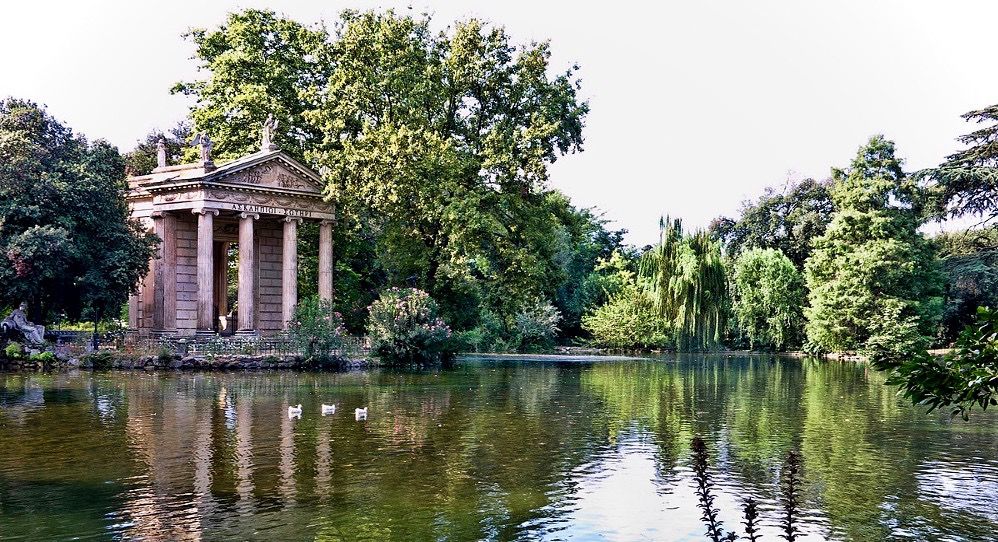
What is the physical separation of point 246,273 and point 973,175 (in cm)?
2927

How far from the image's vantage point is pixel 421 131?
1623 inches

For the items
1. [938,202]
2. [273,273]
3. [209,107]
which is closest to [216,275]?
[273,273]

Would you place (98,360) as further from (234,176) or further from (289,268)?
(289,268)

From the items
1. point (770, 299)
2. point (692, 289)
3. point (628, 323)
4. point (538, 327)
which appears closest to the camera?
→ point (692, 289)

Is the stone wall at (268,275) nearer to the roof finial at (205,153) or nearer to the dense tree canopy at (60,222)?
the roof finial at (205,153)

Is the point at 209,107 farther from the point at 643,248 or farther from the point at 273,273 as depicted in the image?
the point at 643,248

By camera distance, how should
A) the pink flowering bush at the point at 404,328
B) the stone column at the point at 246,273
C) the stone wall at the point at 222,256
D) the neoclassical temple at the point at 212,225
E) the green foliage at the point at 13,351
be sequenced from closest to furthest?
the green foliage at the point at 13,351 → the pink flowering bush at the point at 404,328 → the neoclassical temple at the point at 212,225 → the stone column at the point at 246,273 → the stone wall at the point at 222,256

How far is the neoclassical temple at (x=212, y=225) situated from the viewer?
1592 inches

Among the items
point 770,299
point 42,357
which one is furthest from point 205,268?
point 770,299

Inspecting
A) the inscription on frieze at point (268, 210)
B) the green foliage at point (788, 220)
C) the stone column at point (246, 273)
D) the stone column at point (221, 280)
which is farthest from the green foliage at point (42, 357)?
the green foliage at point (788, 220)

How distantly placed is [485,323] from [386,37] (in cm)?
2251

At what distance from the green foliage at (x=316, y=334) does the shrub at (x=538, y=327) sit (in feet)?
80.8

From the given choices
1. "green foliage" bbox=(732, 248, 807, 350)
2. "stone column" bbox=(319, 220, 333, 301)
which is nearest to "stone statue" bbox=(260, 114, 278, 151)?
"stone column" bbox=(319, 220, 333, 301)

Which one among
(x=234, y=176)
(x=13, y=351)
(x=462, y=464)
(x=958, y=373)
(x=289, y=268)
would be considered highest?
(x=234, y=176)
